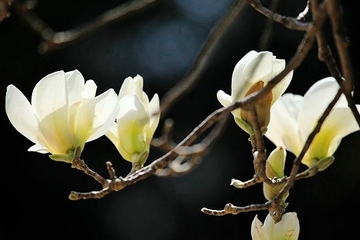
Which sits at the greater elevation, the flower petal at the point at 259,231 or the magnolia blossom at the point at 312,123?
the magnolia blossom at the point at 312,123

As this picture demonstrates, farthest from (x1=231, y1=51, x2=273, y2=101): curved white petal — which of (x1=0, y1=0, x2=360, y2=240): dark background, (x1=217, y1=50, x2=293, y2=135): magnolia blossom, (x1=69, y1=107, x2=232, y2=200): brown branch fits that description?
(x1=0, y1=0, x2=360, y2=240): dark background

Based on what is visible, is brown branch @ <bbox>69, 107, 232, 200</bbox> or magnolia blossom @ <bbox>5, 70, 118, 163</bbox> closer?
brown branch @ <bbox>69, 107, 232, 200</bbox>

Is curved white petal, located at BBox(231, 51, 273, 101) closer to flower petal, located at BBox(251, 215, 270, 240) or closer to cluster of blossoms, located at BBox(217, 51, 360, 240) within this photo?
cluster of blossoms, located at BBox(217, 51, 360, 240)

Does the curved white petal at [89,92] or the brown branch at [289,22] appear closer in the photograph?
the brown branch at [289,22]

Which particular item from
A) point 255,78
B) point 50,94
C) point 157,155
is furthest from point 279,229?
point 157,155

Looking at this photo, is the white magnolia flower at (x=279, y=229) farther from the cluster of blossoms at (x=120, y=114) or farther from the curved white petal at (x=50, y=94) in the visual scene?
the curved white petal at (x=50, y=94)

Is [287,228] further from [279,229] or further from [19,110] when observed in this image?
[19,110]

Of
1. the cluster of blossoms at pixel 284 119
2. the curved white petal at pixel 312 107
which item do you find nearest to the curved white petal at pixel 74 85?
the cluster of blossoms at pixel 284 119
